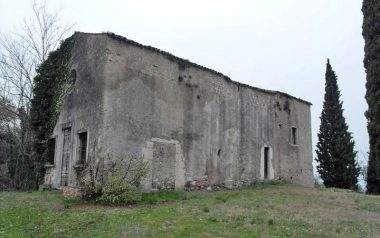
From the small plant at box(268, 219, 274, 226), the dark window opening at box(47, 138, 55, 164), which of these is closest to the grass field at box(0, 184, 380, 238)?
the small plant at box(268, 219, 274, 226)

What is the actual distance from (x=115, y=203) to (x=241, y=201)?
5.11m

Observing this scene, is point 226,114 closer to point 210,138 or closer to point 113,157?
point 210,138

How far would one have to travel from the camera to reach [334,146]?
3170 cm

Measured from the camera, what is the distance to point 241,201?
16.6 m

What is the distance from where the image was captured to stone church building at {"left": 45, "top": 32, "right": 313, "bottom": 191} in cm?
1752

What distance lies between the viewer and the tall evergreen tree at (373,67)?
19812 millimetres

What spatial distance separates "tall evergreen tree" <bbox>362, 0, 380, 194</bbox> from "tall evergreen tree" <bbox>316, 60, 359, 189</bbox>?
32.2ft

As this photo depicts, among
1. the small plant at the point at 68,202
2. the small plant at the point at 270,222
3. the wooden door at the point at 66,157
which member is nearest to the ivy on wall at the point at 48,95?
the wooden door at the point at 66,157

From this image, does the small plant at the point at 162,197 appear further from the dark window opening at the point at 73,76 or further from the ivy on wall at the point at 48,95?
the dark window opening at the point at 73,76

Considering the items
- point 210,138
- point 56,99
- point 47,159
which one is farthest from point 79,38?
point 210,138

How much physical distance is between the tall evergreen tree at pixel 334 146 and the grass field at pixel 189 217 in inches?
533

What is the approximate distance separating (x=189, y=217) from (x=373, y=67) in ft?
43.6

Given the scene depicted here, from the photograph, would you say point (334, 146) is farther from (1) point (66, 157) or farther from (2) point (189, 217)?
(2) point (189, 217)

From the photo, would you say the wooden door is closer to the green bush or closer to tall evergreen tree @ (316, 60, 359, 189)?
the green bush
